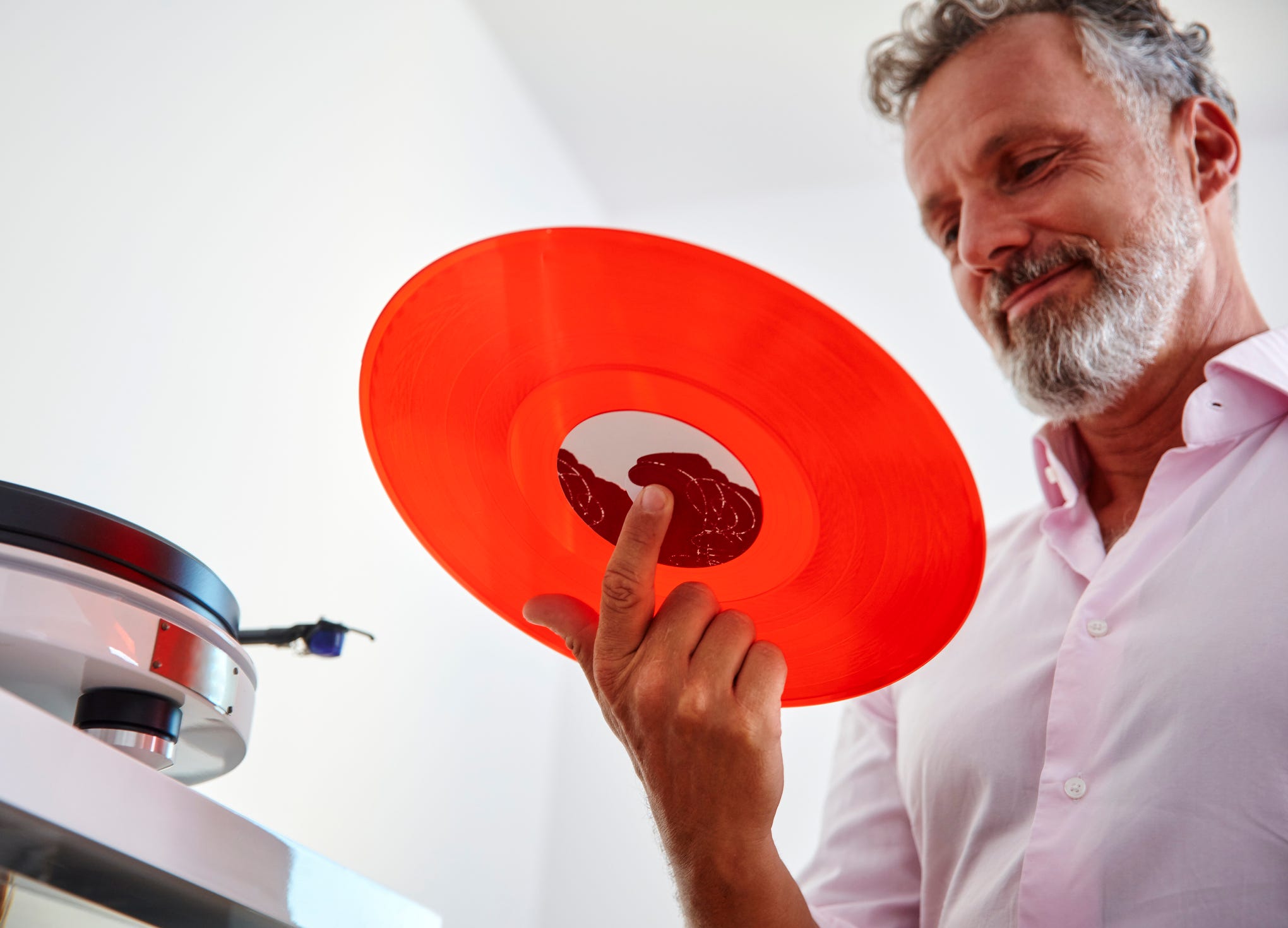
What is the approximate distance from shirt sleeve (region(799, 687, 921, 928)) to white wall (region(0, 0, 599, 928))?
0.70 metres

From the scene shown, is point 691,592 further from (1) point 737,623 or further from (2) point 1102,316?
(2) point 1102,316

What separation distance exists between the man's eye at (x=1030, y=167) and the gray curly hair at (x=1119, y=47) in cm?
15

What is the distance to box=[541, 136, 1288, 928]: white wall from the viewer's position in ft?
6.78

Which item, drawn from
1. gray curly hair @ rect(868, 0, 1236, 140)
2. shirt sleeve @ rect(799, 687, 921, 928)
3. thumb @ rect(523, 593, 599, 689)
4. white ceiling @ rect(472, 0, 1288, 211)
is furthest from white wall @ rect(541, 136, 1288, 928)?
thumb @ rect(523, 593, 599, 689)

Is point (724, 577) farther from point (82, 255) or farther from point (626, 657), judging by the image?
point (82, 255)

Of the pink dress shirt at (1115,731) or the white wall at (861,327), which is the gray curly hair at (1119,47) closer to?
the pink dress shirt at (1115,731)

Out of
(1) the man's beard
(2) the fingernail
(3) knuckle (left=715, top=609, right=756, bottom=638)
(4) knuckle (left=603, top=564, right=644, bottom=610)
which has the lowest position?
(3) knuckle (left=715, top=609, right=756, bottom=638)

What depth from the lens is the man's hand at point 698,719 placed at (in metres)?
0.65

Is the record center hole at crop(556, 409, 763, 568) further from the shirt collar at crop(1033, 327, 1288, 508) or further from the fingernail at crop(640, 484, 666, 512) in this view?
the shirt collar at crop(1033, 327, 1288, 508)

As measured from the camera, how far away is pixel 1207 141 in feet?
3.79

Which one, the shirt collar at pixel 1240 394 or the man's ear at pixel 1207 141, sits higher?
the man's ear at pixel 1207 141

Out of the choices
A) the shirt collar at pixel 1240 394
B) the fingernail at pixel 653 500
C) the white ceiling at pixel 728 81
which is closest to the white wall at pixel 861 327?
the white ceiling at pixel 728 81

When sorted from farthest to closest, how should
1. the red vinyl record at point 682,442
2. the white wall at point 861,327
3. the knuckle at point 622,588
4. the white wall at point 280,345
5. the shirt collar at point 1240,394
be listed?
the white wall at point 861,327
the white wall at point 280,345
the shirt collar at point 1240,394
the knuckle at point 622,588
the red vinyl record at point 682,442

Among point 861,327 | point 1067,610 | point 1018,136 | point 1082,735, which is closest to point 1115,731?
point 1082,735
